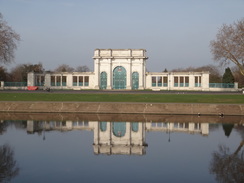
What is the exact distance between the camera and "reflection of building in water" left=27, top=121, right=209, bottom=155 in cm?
1716

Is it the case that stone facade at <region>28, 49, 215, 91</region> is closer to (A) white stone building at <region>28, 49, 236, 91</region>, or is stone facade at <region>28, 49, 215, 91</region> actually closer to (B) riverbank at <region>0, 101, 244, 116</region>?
(A) white stone building at <region>28, 49, 236, 91</region>

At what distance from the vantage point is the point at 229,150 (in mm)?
16906

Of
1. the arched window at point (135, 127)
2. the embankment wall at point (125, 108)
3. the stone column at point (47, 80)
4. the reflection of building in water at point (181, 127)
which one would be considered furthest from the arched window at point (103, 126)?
the stone column at point (47, 80)

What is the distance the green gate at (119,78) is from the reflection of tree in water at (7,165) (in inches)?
2733

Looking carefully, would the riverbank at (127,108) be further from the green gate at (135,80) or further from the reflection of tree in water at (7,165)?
the green gate at (135,80)

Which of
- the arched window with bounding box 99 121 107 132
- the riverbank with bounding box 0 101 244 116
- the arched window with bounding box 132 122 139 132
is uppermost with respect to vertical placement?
the riverbank with bounding box 0 101 244 116

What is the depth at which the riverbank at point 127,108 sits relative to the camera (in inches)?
1420

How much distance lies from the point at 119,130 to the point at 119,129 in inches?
19.1

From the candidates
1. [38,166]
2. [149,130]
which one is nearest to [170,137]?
[149,130]

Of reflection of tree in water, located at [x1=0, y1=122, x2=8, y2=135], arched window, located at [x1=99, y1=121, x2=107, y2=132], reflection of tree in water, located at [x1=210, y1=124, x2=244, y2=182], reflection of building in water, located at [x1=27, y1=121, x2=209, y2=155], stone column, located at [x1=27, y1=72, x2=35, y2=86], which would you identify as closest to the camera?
reflection of tree in water, located at [x1=210, y1=124, x2=244, y2=182]

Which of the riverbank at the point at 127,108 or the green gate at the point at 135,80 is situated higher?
the green gate at the point at 135,80

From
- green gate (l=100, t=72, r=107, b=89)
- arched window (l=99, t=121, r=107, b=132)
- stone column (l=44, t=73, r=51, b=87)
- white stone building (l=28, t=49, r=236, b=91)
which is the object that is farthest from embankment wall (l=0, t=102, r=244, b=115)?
stone column (l=44, t=73, r=51, b=87)

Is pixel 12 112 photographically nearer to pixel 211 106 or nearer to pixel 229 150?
pixel 211 106

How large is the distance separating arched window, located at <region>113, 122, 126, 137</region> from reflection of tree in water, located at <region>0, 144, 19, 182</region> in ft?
24.4
